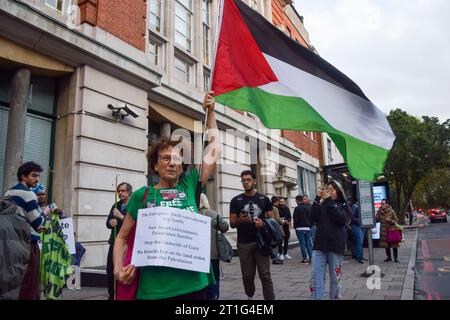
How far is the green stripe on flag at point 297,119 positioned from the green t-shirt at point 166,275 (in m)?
2.16

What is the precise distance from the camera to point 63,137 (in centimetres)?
823

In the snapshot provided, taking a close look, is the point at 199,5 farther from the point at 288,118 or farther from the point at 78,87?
the point at 288,118

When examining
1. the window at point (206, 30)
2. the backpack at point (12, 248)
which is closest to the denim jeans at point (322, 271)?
the backpack at point (12, 248)

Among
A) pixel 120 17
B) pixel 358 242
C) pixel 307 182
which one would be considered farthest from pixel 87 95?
pixel 307 182

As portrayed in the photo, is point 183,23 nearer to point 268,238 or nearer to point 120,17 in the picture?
point 120,17

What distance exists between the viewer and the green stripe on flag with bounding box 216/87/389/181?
4.32 m

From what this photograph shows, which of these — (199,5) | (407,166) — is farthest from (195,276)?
(407,166)

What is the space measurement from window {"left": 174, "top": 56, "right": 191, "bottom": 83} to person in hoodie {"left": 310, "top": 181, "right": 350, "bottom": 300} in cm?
868

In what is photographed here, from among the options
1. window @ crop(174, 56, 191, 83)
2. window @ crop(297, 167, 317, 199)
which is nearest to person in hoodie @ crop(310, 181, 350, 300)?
window @ crop(174, 56, 191, 83)

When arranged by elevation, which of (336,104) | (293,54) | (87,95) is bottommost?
(336,104)

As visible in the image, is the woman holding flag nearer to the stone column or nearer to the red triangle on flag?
the red triangle on flag

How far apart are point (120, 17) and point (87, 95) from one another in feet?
8.78

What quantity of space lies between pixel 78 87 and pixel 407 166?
109 feet

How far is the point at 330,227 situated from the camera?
5.20m
